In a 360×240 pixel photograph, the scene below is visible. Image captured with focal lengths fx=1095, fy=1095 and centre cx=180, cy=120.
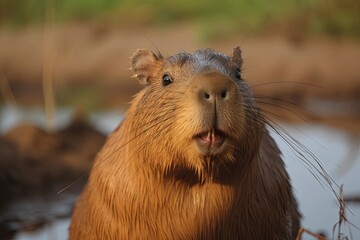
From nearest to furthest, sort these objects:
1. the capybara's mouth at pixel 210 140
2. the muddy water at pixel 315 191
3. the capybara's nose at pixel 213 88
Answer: the capybara's nose at pixel 213 88 < the capybara's mouth at pixel 210 140 < the muddy water at pixel 315 191

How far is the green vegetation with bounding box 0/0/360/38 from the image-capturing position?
55.8 feet

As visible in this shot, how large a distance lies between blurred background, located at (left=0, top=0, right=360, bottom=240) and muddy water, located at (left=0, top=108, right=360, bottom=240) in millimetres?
22

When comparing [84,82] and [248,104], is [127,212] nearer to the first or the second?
[248,104]

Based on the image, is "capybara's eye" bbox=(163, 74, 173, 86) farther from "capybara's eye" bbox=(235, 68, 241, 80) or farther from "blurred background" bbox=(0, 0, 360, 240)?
"blurred background" bbox=(0, 0, 360, 240)

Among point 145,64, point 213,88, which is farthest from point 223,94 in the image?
point 145,64

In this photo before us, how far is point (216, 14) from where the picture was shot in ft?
59.0

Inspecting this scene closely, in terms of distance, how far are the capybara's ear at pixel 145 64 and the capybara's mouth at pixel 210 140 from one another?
0.97 metres

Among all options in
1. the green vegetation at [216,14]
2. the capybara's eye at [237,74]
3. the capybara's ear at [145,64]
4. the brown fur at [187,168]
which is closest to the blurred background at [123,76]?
the green vegetation at [216,14]

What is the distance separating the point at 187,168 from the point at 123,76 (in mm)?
11721

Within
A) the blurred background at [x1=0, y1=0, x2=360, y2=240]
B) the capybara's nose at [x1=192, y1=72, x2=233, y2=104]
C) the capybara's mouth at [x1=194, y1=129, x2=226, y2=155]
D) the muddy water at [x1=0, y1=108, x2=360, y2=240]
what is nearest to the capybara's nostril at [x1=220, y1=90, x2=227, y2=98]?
the capybara's nose at [x1=192, y1=72, x2=233, y2=104]

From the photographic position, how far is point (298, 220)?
7.56 m

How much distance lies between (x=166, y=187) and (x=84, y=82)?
39.3ft

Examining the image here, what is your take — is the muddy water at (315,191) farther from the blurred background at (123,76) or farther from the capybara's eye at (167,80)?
the capybara's eye at (167,80)

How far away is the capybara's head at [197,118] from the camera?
228 inches
